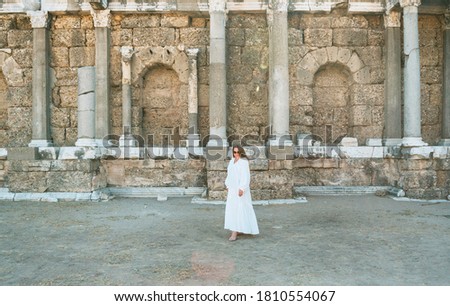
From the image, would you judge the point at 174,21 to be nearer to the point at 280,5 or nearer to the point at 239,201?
the point at 280,5

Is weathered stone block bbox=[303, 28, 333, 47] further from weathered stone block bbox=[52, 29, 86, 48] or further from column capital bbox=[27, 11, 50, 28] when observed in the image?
column capital bbox=[27, 11, 50, 28]

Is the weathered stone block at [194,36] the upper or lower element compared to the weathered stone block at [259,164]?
upper

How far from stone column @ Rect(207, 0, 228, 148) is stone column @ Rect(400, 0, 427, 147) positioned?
4511mm

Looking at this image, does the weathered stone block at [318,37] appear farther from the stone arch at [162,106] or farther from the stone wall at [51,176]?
the stone wall at [51,176]

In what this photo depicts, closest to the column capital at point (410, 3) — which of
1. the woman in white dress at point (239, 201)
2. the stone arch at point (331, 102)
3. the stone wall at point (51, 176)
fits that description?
the stone arch at point (331, 102)

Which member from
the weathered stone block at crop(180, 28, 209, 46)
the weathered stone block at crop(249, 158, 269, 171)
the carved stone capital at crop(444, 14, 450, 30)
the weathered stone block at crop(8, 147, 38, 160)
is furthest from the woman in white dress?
the carved stone capital at crop(444, 14, 450, 30)

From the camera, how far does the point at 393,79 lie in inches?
404

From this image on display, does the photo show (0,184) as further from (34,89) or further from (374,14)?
(374,14)

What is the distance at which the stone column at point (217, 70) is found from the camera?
9586mm

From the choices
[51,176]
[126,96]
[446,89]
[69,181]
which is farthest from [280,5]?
[51,176]

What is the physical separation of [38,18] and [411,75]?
9.78 metres

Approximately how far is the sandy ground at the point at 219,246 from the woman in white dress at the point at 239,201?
0.22 metres

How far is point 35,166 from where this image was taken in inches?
373

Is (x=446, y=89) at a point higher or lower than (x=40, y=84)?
lower
